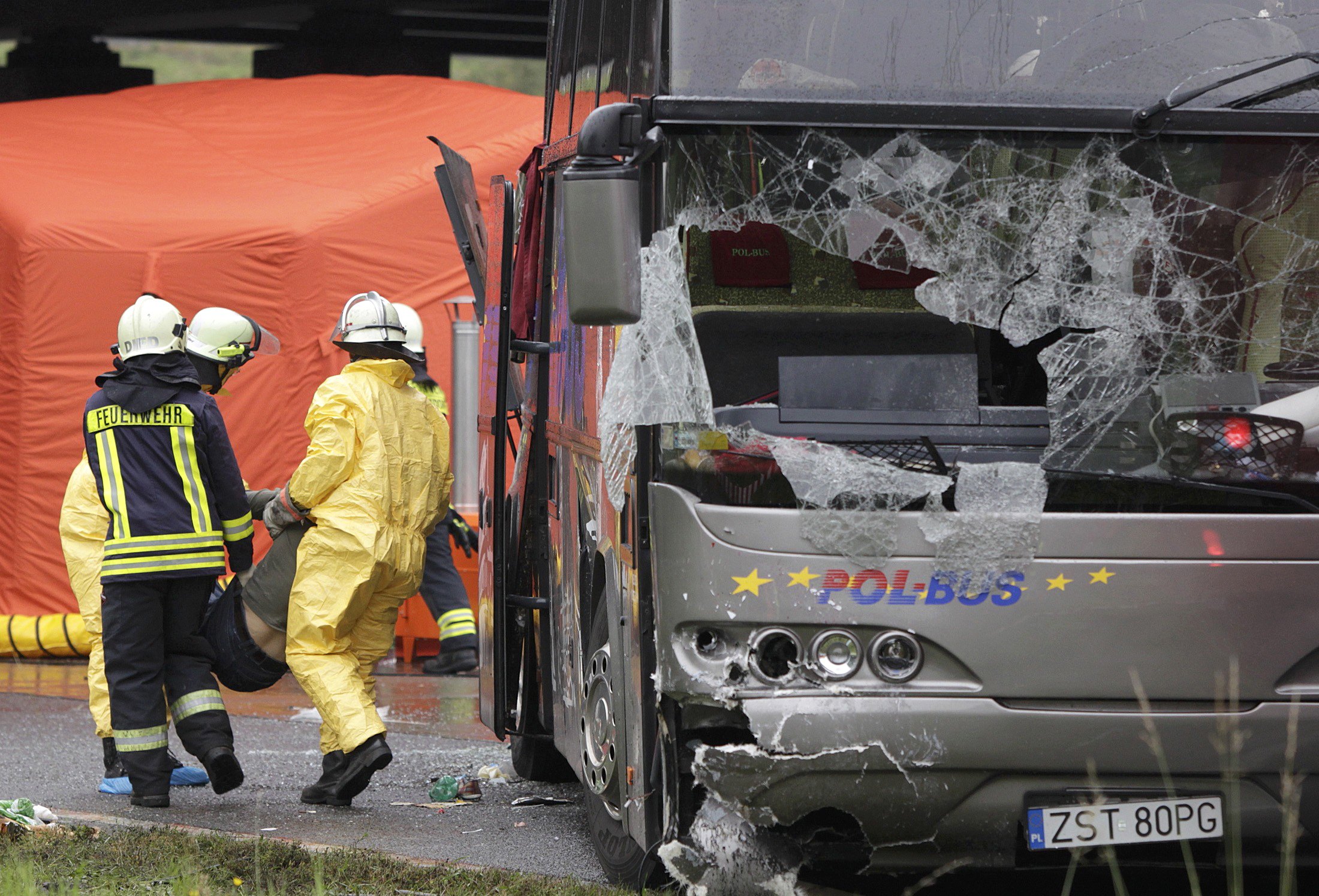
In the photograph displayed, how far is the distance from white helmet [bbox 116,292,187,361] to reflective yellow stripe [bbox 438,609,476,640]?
3.88 meters

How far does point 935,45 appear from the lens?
13.7ft

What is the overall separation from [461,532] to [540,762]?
135 inches

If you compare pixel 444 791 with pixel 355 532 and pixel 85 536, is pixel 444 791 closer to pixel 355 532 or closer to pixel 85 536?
pixel 355 532

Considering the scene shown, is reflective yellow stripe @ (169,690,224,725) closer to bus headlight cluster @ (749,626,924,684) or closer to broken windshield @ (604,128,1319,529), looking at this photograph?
broken windshield @ (604,128,1319,529)

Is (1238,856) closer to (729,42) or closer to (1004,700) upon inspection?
(1004,700)

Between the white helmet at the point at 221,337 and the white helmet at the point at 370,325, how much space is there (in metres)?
0.57

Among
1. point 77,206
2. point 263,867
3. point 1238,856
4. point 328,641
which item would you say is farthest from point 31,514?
point 1238,856

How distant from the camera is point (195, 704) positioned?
633cm

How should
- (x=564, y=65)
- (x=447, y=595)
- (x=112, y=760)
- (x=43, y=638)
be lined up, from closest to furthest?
(x=564, y=65), (x=112, y=760), (x=447, y=595), (x=43, y=638)

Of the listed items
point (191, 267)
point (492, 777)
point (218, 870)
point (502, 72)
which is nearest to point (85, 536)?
point (492, 777)

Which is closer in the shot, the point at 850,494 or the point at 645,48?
the point at 850,494

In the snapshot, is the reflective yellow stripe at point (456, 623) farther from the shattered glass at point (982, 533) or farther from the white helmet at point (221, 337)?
the shattered glass at point (982, 533)

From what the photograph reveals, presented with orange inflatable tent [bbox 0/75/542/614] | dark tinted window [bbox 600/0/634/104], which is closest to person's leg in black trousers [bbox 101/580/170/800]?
dark tinted window [bbox 600/0/634/104]

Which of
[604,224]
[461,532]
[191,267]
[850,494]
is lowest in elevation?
[461,532]
